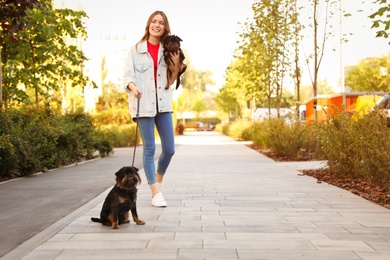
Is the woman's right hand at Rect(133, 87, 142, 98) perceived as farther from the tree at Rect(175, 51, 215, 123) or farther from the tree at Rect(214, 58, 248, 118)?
the tree at Rect(175, 51, 215, 123)

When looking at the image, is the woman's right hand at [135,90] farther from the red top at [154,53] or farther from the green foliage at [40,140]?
the green foliage at [40,140]

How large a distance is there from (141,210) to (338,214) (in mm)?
2273

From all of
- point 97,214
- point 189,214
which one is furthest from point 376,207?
point 97,214

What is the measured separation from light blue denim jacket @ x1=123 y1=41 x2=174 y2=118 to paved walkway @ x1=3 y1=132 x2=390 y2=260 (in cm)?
121

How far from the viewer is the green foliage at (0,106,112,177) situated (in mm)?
10762

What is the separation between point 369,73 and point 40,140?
4783cm

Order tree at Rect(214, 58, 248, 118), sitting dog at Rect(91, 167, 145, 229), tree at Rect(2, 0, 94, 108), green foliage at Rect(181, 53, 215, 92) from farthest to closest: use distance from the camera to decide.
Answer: green foliage at Rect(181, 53, 215, 92) → tree at Rect(214, 58, 248, 118) → tree at Rect(2, 0, 94, 108) → sitting dog at Rect(91, 167, 145, 229)

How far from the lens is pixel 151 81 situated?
674 cm

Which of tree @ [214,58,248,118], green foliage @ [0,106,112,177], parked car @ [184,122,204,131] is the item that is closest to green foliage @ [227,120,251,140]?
tree @ [214,58,248,118]

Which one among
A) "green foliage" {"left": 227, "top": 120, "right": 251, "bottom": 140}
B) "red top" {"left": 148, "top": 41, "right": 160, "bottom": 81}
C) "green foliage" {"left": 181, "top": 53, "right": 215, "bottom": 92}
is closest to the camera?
"red top" {"left": 148, "top": 41, "right": 160, "bottom": 81}

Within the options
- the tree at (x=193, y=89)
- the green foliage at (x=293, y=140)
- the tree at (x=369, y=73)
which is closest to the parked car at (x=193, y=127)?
the tree at (x=193, y=89)

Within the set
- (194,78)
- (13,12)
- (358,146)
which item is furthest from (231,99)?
(194,78)

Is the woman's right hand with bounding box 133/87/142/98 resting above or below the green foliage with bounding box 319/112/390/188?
above

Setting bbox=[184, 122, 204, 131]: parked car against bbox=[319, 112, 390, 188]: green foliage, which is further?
bbox=[184, 122, 204, 131]: parked car
